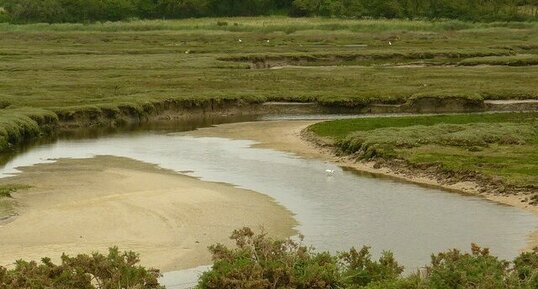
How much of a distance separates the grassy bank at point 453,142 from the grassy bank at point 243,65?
1039cm

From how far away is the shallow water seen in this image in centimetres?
2667

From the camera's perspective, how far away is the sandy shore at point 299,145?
32.3 meters

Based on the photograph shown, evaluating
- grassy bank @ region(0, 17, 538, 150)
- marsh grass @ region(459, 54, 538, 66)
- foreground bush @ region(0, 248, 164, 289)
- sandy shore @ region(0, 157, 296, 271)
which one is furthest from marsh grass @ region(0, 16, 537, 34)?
foreground bush @ region(0, 248, 164, 289)

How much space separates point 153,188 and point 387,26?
94.0 meters

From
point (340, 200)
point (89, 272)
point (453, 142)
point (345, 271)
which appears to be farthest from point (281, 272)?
point (453, 142)

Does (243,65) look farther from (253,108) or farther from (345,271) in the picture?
(345,271)

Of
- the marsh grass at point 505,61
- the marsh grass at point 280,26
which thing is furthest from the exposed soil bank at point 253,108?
the marsh grass at point 280,26

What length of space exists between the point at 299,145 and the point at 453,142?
686cm

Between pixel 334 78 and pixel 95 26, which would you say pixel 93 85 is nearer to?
pixel 334 78

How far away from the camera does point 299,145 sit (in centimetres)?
4481

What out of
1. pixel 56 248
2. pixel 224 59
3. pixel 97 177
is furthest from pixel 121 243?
pixel 224 59

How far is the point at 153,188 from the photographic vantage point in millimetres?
33812

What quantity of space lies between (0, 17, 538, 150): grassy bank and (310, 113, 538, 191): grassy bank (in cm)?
1039

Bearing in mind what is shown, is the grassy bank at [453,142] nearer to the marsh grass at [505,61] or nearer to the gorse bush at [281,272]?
the gorse bush at [281,272]
